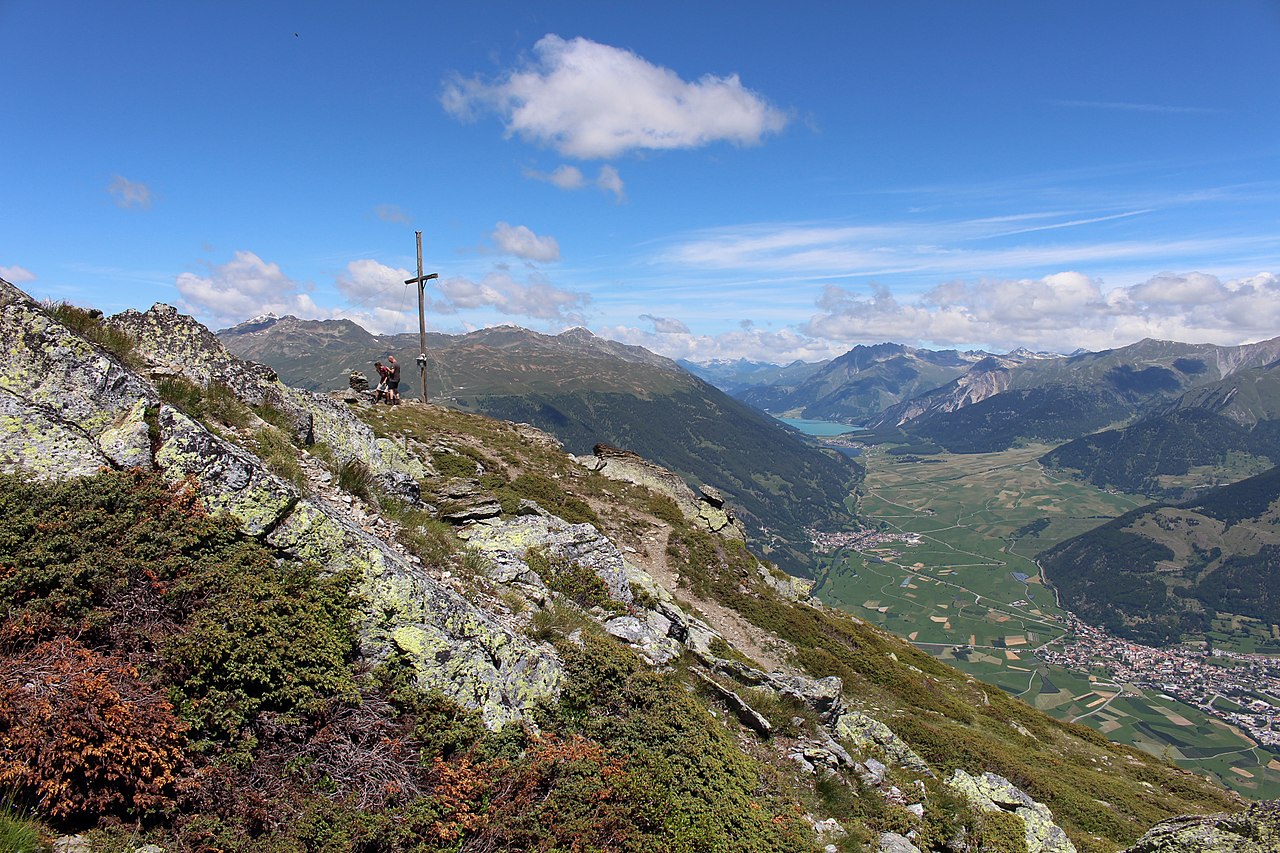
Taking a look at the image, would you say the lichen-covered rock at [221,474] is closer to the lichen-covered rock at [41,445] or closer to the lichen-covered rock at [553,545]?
the lichen-covered rock at [41,445]

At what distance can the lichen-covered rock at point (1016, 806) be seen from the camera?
14617 mm

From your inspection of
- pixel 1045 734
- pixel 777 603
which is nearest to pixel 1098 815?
pixel 1045 734

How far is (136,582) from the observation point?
8.65 m

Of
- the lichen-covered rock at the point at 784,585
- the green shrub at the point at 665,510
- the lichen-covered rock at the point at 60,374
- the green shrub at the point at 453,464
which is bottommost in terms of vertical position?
the lichen-covered rock at the point at 784,585

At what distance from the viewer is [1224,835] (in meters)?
12.1

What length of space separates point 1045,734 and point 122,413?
41.9 m

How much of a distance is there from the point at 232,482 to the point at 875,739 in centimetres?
1913

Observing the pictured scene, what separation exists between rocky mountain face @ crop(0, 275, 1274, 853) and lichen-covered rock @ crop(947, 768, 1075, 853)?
0.09 metres

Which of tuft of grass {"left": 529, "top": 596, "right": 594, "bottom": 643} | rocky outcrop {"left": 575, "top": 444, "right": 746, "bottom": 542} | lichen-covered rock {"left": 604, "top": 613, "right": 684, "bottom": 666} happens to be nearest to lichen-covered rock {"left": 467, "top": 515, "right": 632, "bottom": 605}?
lichen-covered rock {"left": 604, "top": 613, "right": 684, "bottom": 666}

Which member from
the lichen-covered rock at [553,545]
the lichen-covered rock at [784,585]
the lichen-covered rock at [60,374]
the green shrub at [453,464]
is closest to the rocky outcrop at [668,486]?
the lichen-covered rock at [784,585]

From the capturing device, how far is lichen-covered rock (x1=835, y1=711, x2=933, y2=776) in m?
16.8

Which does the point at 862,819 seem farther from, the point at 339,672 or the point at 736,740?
the point at 339,672

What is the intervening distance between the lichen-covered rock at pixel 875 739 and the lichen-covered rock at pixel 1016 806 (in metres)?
1.05

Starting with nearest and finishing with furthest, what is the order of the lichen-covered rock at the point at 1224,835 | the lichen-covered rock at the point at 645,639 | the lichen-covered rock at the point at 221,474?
the lichen-covered rock at the point at 221,474
the lichen-covered rock at the point at 1224,835
the lichen-covered rock at the point at 645,639
